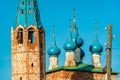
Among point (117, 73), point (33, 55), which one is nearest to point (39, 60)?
point (33, 55)

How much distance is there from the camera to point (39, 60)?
41219 mm

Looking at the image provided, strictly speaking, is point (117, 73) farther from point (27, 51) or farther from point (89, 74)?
point (27, 51)

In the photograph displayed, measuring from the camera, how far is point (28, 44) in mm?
41719

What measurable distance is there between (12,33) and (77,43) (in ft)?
31.9

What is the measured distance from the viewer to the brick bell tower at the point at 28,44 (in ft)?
135

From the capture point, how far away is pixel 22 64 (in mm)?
41219

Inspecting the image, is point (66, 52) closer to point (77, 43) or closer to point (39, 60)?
point (77, 43)

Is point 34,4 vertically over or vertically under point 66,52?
over

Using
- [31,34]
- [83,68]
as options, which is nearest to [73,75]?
[83,68]

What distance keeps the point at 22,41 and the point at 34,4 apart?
2746mm

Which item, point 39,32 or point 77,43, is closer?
point 39,32

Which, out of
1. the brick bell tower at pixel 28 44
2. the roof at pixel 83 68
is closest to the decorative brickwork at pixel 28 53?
the brick bell tower at pixel 28 44

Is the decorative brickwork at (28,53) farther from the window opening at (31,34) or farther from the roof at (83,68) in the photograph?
the roof at (83,68)

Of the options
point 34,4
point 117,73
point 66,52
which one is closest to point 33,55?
point 34,4
